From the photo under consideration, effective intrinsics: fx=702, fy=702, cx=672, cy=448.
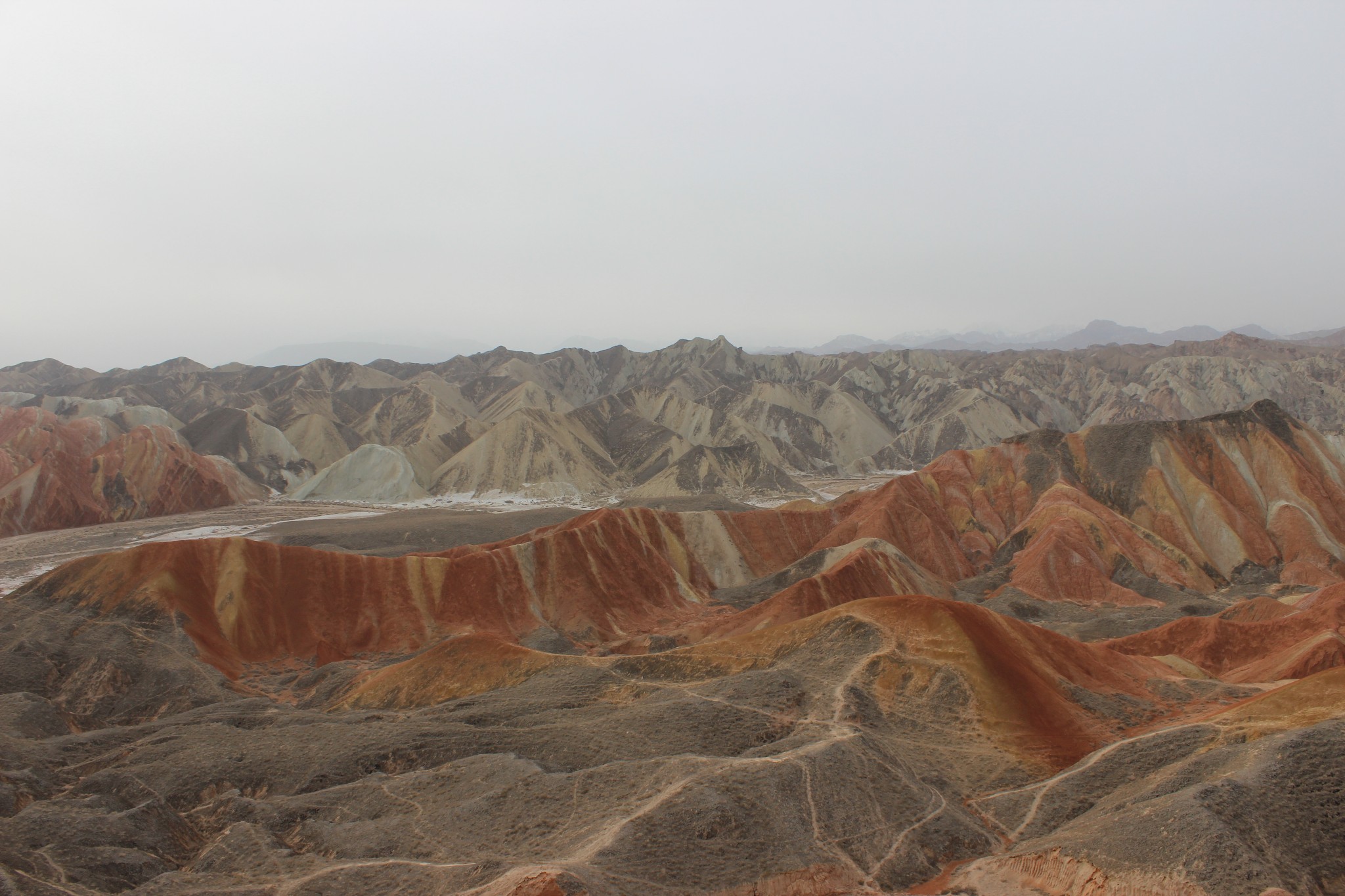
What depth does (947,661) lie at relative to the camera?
28922mm

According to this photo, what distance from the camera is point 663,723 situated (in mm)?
25469

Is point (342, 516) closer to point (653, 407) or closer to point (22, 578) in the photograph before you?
point (22, 578)

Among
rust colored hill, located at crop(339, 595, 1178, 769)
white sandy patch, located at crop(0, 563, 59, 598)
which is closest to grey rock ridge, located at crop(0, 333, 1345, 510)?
white sandy patch, located at crop(0, 563, 59, 598)

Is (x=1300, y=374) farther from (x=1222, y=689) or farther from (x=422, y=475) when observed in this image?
(x=422, y=475)

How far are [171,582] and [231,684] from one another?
30.4 ft

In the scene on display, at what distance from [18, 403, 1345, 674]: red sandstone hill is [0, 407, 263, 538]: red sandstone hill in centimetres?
5075

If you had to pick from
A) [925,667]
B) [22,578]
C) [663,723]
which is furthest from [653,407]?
[663,723]

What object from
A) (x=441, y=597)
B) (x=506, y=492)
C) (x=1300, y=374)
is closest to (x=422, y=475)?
(x=506, y=492)

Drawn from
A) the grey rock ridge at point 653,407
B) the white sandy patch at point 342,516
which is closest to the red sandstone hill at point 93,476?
the grey rock ridge at point 653,407

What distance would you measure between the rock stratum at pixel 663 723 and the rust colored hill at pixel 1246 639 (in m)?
0.22

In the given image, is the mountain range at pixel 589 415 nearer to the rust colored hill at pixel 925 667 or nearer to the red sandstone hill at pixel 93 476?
the red sandstone hill at pixel 93 476

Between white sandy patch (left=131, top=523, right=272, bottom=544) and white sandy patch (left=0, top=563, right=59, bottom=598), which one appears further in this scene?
white sandy patch (left=131, top=523, right=272, bottom=544)

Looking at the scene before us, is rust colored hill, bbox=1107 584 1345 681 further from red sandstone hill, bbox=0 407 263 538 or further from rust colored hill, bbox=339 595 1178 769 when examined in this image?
red sandstone hill, bbox=0 407 263 538

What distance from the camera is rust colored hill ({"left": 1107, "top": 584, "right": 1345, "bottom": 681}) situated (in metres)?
34.7
